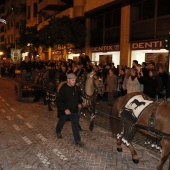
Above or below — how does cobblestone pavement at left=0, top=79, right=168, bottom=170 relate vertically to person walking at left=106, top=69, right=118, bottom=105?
below

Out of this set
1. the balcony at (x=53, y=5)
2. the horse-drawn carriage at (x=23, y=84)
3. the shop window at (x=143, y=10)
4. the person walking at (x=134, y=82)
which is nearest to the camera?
the person walking at (x=134, y=82)

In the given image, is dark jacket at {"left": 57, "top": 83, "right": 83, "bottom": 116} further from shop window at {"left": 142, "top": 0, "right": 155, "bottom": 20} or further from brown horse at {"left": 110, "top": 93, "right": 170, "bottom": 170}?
shop window at {"left": 142, "top": 0, "right": 155, "bottom": 20}

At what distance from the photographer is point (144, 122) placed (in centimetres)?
544

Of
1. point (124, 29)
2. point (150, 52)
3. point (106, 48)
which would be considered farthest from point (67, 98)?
point (106, 48)

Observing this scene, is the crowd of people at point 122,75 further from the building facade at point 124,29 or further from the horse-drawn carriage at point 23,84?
the building facade at point 124,29

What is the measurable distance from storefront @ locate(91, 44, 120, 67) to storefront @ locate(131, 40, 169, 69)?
7.06 ft

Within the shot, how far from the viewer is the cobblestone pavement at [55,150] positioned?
5.85 meters

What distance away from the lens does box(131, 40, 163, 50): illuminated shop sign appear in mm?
17109

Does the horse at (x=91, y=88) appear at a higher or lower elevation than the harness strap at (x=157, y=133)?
higher

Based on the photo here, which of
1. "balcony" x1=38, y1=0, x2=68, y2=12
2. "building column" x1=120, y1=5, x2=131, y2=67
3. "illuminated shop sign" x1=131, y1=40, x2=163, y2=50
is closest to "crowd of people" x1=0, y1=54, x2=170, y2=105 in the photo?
"illuminated shop sign" x1=131, y1=40, x2=163, y2=50

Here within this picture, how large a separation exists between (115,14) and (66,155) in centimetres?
1749

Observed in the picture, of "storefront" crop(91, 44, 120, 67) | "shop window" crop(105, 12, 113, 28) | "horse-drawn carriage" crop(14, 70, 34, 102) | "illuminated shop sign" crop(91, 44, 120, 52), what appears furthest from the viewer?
"shop window" crop(105, 12, 113, 28)

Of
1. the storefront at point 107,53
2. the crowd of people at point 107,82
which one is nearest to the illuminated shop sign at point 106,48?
the storefront at point 107,53

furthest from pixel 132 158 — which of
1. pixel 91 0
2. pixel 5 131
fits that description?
pixel 91 0
